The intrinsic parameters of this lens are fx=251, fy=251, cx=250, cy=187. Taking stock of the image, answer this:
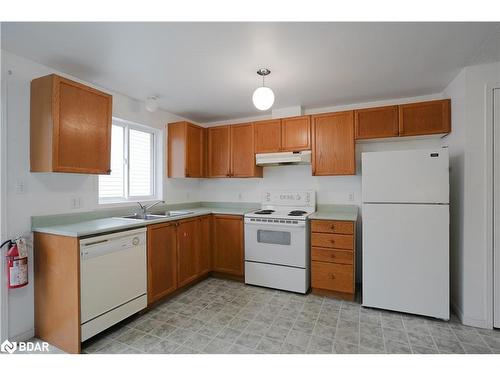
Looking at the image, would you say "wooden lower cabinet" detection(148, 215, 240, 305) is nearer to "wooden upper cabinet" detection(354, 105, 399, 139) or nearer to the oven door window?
the oven door window

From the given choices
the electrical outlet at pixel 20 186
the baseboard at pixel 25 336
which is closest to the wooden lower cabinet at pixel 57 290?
the baseboard at pixel 25 336

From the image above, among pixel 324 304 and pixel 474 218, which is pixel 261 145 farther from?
pixel 474 218

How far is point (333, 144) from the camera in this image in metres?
3.13

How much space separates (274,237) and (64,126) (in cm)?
237

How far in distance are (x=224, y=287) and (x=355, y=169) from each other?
7.26 feet

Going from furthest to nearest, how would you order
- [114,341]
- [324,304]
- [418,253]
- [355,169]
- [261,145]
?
[261,145] < [355,169] < [324,304] < [418,253] < [114,341]

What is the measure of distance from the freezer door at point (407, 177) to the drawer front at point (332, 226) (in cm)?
36

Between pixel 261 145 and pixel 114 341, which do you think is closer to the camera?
pixel 114 341

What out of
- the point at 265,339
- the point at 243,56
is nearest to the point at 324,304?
the point at 265,339

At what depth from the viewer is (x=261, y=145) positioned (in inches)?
139

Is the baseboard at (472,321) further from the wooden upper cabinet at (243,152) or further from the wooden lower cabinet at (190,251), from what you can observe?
the wooden upper cabinet at (243,152)

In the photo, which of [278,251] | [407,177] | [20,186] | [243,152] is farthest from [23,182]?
[407,177]

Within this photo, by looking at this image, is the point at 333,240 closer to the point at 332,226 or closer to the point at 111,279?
the point at 332,226

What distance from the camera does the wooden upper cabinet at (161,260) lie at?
255 cm
